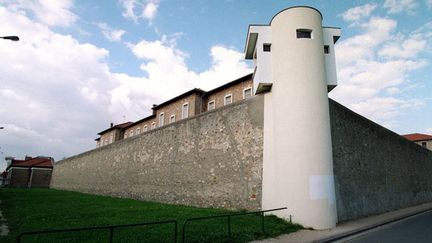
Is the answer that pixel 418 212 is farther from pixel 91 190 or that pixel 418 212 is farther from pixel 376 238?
pixel 91 190

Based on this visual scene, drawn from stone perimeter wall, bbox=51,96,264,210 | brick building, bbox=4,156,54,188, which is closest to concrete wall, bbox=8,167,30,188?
brick building, bbox=4,156,54,188

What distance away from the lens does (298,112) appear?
1091 centimetres

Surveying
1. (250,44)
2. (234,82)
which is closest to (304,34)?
(250,44)

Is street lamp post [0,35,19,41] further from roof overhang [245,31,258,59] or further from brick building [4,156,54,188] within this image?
brick building [4,156,54,188]

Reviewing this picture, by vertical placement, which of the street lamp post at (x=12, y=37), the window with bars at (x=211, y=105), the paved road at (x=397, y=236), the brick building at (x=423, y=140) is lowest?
the paved road at (x=397, y=236)

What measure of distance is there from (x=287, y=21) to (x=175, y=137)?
9.60 metres

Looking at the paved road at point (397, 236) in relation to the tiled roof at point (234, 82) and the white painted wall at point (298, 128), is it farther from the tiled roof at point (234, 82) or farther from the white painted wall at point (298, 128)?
the tiled roof at point (234, 82)

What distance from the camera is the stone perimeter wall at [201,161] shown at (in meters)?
12.7

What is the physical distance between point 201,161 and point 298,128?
20.4ft

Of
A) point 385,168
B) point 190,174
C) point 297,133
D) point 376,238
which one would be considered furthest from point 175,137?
point 385,168

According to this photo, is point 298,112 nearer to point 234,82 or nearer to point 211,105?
point 234,82

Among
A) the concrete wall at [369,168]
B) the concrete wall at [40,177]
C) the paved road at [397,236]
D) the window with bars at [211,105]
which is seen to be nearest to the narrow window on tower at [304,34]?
the concrete wall at [369,168]

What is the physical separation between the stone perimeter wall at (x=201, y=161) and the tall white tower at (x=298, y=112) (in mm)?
860

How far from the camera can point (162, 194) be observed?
17.6 metres
